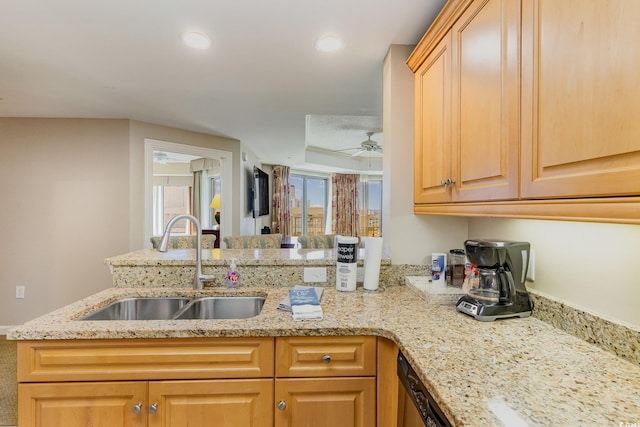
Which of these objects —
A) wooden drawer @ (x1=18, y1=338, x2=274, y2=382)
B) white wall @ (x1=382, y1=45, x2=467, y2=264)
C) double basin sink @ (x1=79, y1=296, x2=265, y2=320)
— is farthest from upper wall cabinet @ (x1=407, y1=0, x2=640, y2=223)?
double basin sink @ (x1=79, y1=296, x2=265, y2=320)

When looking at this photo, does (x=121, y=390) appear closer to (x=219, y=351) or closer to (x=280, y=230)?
(x=219, y=351)

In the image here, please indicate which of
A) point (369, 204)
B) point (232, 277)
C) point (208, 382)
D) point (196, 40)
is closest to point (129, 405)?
point (208, 382)

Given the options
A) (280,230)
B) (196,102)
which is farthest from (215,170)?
(196,102)

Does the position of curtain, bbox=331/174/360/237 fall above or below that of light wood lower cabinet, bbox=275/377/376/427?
above

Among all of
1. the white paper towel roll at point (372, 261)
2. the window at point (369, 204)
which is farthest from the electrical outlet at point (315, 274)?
the window at point (369, 204)

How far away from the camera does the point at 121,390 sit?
1.14m

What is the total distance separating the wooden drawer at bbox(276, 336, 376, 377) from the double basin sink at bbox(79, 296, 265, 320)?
1.64 feet

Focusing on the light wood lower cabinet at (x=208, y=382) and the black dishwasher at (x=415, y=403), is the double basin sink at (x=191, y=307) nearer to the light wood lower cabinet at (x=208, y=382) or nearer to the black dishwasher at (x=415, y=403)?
the light wood lower cabinet at (x=208, y=382)

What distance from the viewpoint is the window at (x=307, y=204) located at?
7555 mm

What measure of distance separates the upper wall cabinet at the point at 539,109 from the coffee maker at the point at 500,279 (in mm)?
173

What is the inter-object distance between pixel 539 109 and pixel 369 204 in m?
7.29

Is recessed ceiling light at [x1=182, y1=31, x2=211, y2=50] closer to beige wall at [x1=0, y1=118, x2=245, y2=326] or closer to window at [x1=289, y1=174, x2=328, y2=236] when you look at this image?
beige wall at [x1=0, y1=118, x2=245, y2=326]

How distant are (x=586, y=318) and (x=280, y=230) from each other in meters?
6.31

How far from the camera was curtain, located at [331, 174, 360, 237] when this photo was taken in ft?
25.7
